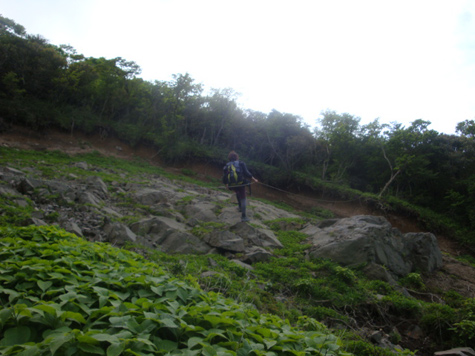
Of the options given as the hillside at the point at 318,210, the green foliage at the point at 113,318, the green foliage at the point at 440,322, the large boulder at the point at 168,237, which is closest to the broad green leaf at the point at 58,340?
the green foliage at the point at 113,318

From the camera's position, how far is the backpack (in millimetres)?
8539

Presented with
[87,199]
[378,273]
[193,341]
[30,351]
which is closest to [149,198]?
[87,199]

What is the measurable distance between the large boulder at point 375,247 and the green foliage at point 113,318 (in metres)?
4.79

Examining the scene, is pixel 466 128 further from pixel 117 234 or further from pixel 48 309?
pixel 48 309

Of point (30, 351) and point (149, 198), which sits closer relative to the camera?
point (30, 351)

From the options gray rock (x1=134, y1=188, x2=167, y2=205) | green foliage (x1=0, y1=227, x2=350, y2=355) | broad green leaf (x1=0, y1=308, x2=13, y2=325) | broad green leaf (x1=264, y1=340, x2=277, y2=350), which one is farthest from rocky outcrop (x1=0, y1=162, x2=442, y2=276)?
broad green leaf (x1=264, y1=340, x2=277, y2=350)

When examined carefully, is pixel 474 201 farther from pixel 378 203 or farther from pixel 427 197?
pixel 378 203

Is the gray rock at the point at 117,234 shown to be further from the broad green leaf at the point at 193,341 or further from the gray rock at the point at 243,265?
the broad green leaf at the point at 193,341

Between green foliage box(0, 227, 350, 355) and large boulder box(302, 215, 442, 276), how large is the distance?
4.79 m

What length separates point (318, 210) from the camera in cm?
2022

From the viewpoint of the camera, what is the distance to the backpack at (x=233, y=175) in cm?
854

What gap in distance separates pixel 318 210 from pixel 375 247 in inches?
527

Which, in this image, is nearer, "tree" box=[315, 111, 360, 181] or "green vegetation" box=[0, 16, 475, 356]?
"green vegetation" box=[0, 16, 475, 356]

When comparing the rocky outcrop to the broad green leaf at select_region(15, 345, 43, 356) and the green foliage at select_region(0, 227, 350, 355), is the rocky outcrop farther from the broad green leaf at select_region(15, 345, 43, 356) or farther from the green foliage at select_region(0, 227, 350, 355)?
the broad green leaf at select_region(15, 345, 43, 356)
